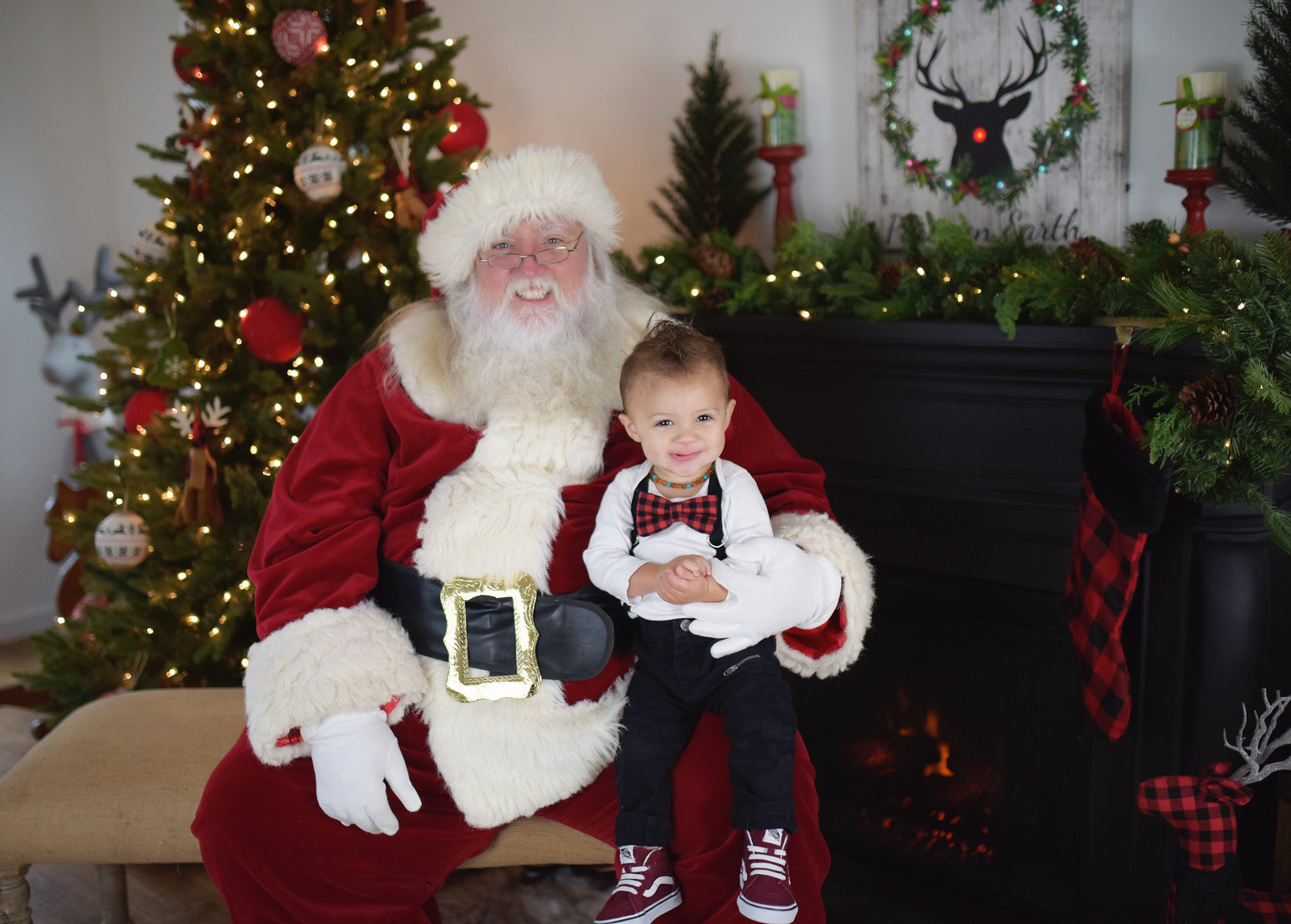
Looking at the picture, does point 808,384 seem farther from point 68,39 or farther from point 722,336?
point 68,39

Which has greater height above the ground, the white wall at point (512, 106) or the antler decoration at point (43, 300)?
the white wall at point (512, 106)

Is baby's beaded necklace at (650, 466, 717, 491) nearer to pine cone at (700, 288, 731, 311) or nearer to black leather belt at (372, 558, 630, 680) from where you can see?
black leather belt at (372, 558, 630, 680)

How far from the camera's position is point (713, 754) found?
5.93 ft

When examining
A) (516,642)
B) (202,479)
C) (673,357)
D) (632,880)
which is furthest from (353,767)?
(202,479)

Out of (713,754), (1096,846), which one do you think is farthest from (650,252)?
(1096,846)

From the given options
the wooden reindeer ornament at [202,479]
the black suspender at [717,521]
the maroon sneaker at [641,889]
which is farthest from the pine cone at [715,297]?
the maroon sneaker at [641,889]

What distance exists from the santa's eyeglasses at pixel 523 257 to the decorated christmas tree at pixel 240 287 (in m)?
0.92

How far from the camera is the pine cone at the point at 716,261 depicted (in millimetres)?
2736

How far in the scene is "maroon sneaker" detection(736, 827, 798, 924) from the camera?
5.21 ft

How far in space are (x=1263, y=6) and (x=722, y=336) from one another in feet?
4.43

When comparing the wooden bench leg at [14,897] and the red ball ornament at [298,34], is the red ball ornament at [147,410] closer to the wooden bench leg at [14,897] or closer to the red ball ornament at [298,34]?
the red ball ornament at [298,34]

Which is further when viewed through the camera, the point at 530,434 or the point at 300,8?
the point at 300,8

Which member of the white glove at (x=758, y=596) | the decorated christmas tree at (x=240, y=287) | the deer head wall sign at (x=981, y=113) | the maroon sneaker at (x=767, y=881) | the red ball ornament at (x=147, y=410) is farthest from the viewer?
the red ball ornament at (x=147, y=410)

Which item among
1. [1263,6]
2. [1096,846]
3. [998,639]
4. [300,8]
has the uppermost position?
[300,8]
